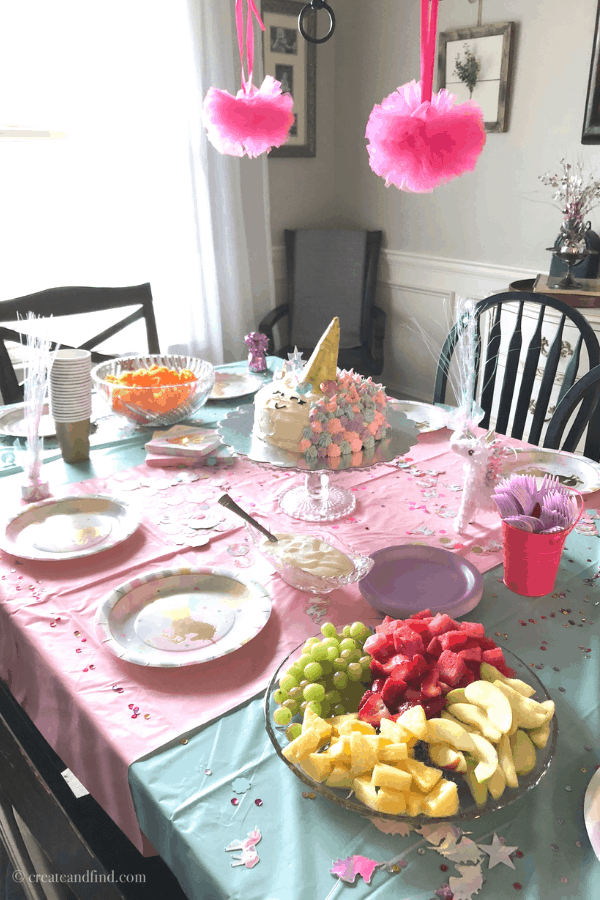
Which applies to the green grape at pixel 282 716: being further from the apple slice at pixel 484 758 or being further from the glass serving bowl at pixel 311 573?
the glass serving bowl at pixel 311 573

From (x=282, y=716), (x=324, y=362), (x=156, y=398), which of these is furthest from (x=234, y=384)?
(x=282, y=716)

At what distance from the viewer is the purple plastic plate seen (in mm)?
1032

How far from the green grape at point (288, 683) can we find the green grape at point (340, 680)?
5 centimetres

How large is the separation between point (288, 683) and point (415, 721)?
0.16 m

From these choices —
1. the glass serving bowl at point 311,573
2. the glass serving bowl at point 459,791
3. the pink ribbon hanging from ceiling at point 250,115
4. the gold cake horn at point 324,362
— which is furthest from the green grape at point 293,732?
the pink ribbon hanging from ceiling at point 250,115

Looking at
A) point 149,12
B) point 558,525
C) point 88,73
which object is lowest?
point 558,525

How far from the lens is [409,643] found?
2.68ft

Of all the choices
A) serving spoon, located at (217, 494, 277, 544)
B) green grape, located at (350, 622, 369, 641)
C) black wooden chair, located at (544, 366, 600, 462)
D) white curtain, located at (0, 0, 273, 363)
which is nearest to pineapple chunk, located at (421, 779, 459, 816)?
green grape, located at (350, 622, 369, 641)

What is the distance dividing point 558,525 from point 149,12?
298 cm

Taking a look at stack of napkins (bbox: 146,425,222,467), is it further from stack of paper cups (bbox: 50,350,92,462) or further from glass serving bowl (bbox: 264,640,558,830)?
glass serving bowl (bbox: 264,640,558,830)

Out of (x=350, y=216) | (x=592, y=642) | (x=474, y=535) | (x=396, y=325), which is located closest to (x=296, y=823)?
(x=592, y=642)

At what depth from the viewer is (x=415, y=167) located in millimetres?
1186

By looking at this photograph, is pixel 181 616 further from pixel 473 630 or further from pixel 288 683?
pixel 473 630

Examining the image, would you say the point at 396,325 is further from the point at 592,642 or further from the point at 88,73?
the point at 592,642
